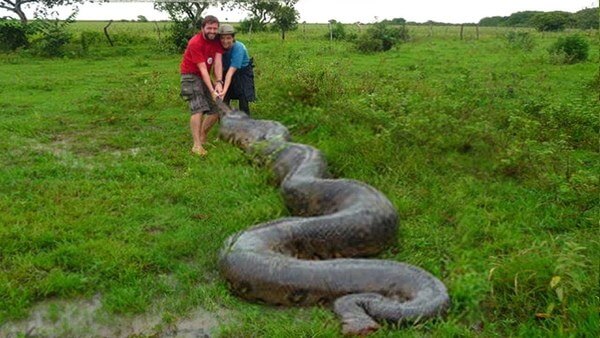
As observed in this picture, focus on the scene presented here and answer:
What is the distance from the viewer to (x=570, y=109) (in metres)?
8.52

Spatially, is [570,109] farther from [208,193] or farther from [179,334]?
[179,334]

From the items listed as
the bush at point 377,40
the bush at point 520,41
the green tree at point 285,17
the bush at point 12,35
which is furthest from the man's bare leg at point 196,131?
the green tree at point 285,17

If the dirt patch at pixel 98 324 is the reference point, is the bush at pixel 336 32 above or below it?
above

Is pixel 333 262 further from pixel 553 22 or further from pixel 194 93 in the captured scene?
pixel 553 22

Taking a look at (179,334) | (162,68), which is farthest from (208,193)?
(162,68)

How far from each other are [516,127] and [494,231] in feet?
10.8

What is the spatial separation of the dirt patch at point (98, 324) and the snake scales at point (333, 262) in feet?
1.57

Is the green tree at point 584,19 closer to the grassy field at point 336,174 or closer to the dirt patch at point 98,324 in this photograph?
the grassy field at point 336,174

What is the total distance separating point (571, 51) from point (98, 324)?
16279 millimetres

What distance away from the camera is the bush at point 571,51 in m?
16.5

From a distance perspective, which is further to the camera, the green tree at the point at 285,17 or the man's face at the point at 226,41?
the green tree at the point at 285,17

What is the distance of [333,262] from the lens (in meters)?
4.61

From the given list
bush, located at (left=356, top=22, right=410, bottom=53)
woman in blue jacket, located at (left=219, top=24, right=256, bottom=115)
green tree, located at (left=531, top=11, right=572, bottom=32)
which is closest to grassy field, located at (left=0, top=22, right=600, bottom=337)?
woman in blue jacket, located at (left=219, top=24, right=256, bottom=115)

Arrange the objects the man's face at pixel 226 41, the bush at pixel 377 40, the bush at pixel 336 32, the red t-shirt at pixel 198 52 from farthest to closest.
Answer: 1. the bush at pixel 336 32
2. the bush at pixel 377 40
3. the man's face at pixel 226 41
4. the red t-shirt at pixel 198 52
